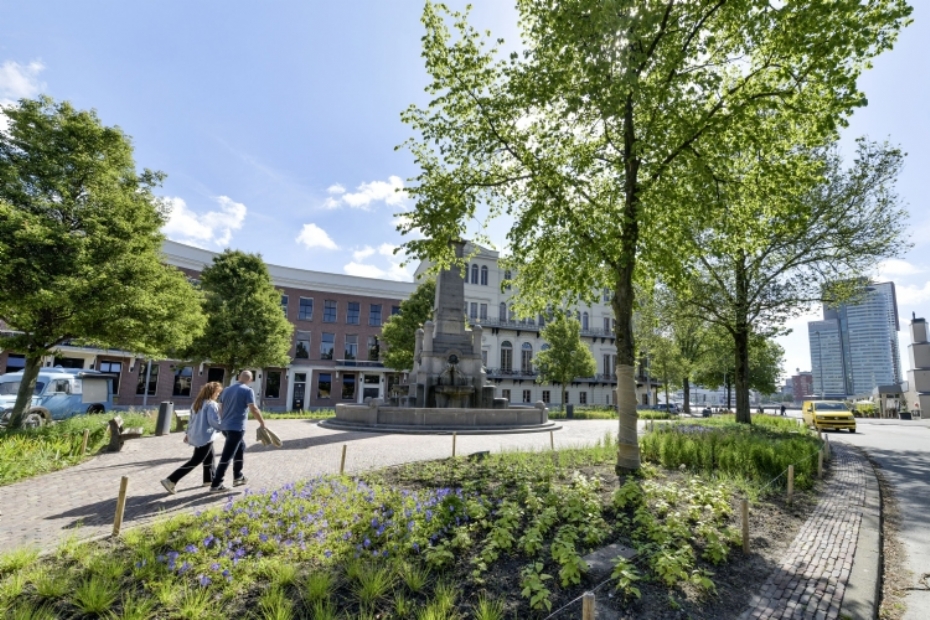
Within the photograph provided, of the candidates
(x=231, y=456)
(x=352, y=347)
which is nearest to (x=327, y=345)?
(x=352, y=347)

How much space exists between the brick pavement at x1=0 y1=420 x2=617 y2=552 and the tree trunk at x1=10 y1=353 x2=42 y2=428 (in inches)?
91.5

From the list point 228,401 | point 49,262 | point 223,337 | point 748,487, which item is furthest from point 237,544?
point 223,337

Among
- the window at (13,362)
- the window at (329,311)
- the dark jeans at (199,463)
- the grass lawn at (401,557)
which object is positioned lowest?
the grass lawn at (401,557)

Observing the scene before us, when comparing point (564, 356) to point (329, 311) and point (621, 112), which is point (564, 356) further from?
point (621, 112)

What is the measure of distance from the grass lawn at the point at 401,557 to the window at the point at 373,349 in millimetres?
36270

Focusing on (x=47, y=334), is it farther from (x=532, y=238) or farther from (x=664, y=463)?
(x=664, y=463)

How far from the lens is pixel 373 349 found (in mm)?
42438

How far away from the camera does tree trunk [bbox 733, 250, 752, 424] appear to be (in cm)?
1731

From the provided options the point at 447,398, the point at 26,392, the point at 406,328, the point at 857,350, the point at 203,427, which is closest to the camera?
the point at 203,427

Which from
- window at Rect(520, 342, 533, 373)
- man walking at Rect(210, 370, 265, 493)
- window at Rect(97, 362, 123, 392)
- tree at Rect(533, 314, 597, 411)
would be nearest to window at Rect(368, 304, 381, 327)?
window at Rect(520, 342, 533, 373)

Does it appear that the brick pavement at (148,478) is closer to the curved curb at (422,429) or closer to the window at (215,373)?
the curved curb at (422,429)

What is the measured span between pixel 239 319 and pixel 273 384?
1617 centimetres

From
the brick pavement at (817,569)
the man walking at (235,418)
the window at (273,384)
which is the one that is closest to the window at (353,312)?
the window at (273,384)

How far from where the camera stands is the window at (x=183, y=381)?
3422 cm
